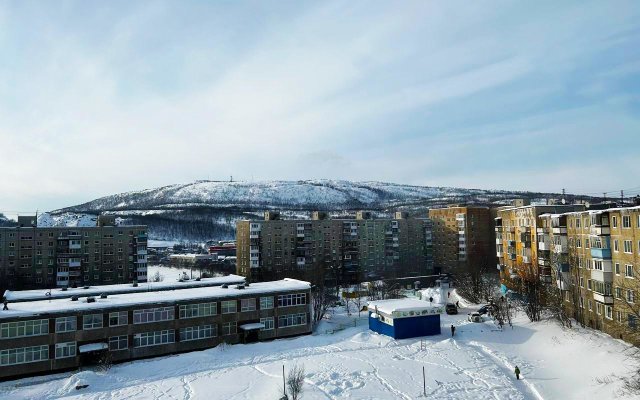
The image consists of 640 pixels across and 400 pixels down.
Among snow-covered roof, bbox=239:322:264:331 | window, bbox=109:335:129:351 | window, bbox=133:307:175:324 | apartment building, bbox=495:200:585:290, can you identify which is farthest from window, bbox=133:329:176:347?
apartment building, bbox=495:200:585:290

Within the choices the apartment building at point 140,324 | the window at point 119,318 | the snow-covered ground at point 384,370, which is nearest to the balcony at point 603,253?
the snow-covered ground at point 384,370

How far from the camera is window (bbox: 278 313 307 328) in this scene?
135 feet

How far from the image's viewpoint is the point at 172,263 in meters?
122

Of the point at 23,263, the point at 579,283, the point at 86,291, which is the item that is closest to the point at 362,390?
the point at 579,283

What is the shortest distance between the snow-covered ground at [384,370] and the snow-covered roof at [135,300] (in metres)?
4.47

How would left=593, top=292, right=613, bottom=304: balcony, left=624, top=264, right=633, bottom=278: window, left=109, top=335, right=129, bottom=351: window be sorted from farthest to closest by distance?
left=109, top=335, right=129, bottom=351: window → left=593, top=292, right=613, bottom=304: balcony → left=624, top=264, right=633, bottom=278: window

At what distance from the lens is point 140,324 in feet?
→ 117

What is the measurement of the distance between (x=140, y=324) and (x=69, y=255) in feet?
127

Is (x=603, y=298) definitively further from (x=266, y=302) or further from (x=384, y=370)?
(x=266, y=302)

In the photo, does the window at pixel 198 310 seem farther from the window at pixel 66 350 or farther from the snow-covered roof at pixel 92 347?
the window at pixel 66 350

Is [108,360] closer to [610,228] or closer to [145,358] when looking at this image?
[145,358]

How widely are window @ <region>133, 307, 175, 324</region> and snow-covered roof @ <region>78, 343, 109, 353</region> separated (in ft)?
8.89

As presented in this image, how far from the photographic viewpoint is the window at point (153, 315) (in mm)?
35625

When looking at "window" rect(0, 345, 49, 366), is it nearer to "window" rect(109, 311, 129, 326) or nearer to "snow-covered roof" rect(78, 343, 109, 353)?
"snow-covered roof" rect(78, 343, 109, 353)
